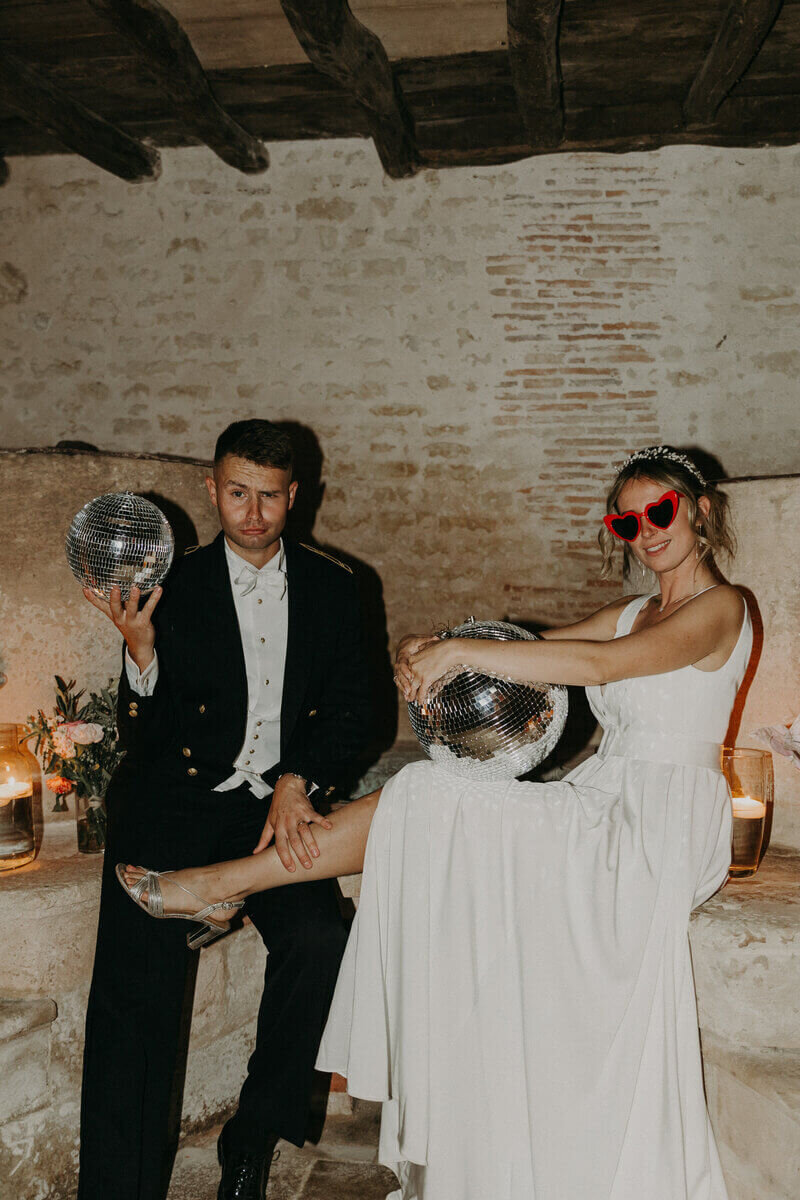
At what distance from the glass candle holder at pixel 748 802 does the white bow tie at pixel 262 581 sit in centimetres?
142

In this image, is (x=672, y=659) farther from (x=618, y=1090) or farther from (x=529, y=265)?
(x=529, y=265)

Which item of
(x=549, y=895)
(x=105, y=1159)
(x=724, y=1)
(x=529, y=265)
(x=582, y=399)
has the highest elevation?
(x=724, y=1)

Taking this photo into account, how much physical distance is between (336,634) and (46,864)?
1.18 meters

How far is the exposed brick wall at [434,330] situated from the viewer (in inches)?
202

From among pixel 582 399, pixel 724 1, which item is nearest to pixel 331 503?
pixel 582 399

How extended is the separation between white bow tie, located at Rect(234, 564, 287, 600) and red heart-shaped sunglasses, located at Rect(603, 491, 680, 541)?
99 cm

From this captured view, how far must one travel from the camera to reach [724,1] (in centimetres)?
396

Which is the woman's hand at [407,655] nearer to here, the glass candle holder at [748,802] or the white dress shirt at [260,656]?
the white dress shirt at [260,656]

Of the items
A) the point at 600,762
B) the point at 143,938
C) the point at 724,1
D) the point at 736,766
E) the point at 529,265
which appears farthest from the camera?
the point at 529,265

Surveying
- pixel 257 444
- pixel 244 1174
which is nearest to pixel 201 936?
pixel 244 1174

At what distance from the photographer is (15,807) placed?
9.04 ft

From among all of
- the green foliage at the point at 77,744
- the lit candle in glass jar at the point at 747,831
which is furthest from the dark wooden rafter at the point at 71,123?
the lit candle in glass jar at the point at 747,831

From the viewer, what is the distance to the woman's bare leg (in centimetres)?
229

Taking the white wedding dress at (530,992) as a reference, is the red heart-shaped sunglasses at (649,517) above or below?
above
